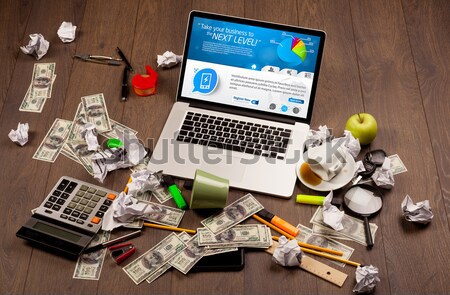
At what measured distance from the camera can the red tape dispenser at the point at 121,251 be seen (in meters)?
1.41

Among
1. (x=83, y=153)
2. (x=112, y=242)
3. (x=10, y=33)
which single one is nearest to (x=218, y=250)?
→ (x=112, y=242)

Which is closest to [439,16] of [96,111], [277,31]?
[277,31]

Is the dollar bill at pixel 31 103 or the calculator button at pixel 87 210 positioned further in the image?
the dollar bill at pixel 31 103

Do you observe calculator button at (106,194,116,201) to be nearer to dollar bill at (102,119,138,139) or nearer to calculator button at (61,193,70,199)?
calculator button at (61,193,70,199)

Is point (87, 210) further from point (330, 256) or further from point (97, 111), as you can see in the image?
point (330, 256)

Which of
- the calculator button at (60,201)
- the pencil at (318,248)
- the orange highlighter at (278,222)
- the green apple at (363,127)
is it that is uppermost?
the green apple at (363,127)

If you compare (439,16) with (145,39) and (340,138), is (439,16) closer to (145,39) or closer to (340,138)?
(340,138)

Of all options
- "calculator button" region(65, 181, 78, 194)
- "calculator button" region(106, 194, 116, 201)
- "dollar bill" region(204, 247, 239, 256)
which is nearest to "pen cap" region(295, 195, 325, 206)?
"dollar bill" region(204, 247, 239, 256)

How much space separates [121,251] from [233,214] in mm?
285

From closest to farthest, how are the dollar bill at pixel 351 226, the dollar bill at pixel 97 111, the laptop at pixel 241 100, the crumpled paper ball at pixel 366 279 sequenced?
the crumpled paper ball at pixel 366 279 → the dollar bill at pixel 351 226 → the laptop at pixel 241 100 → the dollar bill at pixel 97 111

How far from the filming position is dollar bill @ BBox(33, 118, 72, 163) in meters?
1.63

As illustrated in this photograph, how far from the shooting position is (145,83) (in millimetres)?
1760

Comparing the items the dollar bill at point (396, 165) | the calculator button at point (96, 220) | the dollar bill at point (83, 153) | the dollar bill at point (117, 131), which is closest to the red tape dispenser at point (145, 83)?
the dollar bill at point (117, 131)

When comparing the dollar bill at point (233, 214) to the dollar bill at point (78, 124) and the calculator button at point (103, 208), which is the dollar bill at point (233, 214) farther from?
the dollar bill at point (78, 124)
